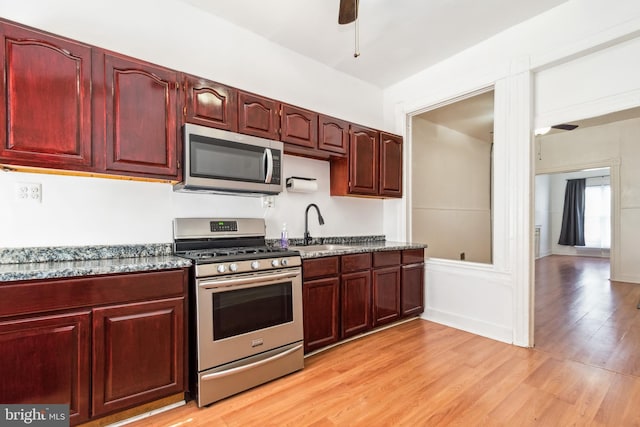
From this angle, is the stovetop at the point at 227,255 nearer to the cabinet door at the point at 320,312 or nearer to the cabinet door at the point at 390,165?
the cabinet door at the point at 320,312

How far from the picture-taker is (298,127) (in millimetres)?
2801

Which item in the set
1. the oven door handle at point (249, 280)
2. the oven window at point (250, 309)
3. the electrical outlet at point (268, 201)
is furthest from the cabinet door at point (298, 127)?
the oven window at point (250, 309)

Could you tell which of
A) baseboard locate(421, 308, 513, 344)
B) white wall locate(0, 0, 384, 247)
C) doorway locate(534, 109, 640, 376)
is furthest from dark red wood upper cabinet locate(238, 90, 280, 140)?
doorway locate(534, 109, 640, 376)

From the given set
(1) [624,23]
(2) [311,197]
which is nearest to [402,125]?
(2) [311,197]

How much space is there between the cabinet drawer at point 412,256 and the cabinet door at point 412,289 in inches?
2.1

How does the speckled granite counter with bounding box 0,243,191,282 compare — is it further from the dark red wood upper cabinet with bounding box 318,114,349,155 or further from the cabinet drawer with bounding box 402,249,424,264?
the cabinet drawer with bounding box 402,249,424,264

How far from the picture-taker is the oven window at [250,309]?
2.00 metres

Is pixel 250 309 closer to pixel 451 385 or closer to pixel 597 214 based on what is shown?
pixel 451 385

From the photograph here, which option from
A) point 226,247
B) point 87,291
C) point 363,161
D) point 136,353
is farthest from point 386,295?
point 87,291

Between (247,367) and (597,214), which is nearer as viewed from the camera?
(247,367)

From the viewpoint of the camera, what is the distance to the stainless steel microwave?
85.9 inches

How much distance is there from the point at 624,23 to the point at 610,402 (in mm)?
2585

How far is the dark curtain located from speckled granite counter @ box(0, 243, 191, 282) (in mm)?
10763

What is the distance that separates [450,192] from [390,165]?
1.88 meters
